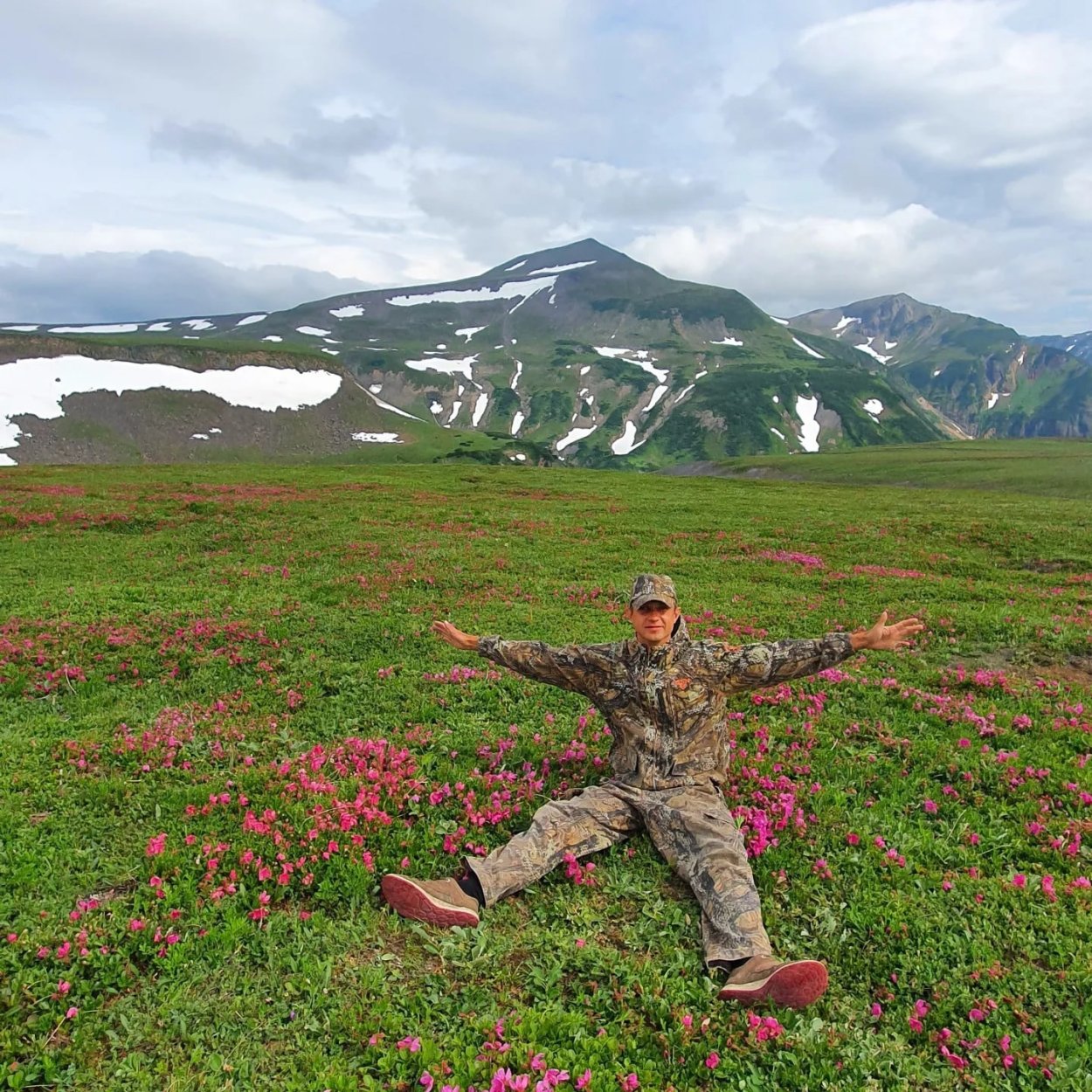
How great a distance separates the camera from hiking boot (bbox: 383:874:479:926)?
7.32m

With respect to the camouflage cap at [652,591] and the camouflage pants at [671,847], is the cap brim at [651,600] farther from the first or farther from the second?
the camouflage pants at [671,847]

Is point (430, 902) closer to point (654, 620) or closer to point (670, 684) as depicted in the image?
point (670, 684)

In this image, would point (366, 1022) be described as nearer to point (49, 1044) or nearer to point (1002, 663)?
point (49, 1044)

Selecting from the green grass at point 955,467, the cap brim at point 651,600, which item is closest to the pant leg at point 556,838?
the cap brim at point 651,600

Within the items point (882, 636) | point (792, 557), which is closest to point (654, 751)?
point (882, 636)

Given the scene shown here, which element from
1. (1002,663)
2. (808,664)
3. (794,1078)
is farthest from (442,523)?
(794,1078)

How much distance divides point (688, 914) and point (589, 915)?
1.13 metres

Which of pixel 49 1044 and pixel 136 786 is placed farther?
pixel 136 786

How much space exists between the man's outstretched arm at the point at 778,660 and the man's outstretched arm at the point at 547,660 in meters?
1.70

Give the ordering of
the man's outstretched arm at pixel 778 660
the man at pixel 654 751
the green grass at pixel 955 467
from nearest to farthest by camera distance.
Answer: the man at pixel 654 751 < the man's outstretched arm at pixel 778 660 < the green grass at pixel 955 467

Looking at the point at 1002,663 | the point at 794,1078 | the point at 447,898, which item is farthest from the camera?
the point at 1002,663

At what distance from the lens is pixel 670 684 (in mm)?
8773

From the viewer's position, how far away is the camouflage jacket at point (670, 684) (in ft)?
28.7

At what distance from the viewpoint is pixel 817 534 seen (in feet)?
111
